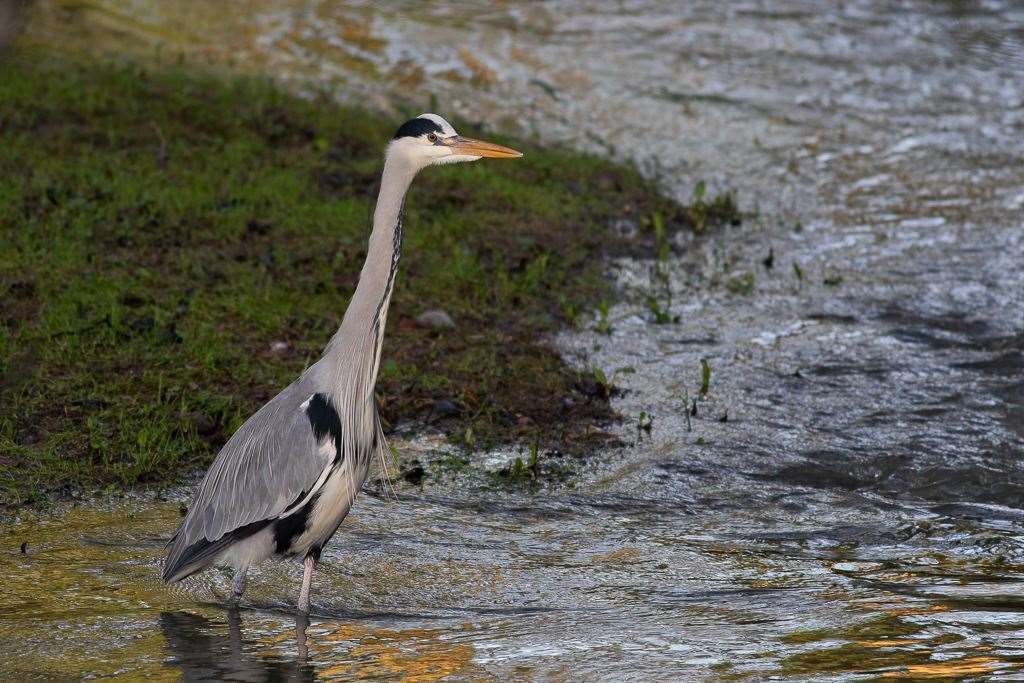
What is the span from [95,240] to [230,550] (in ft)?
11.4

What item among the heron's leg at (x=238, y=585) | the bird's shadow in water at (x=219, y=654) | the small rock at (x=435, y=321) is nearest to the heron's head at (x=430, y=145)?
the heron's leg at (x=238, y=585)

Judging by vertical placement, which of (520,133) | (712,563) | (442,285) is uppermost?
(520,133)

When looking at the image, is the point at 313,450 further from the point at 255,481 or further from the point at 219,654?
the point at 219,654

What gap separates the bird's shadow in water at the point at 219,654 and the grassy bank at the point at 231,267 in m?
1.15

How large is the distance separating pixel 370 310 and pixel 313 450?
0.52m

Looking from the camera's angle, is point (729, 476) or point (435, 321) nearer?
point (729, 476)

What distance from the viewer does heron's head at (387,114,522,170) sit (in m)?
4.95

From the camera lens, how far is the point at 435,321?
23.5 ft

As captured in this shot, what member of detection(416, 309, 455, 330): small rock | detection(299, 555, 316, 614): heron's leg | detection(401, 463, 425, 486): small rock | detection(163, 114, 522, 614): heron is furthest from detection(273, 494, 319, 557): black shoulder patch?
detection(416, 309, 455, 330): small rock

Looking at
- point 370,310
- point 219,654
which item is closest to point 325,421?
point 370,310

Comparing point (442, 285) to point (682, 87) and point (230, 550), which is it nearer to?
point (230, 550)

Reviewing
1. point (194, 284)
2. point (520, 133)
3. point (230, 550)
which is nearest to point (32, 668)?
point (230, 550)

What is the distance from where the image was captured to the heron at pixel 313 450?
15.3ft

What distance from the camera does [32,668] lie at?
13.2 ft
